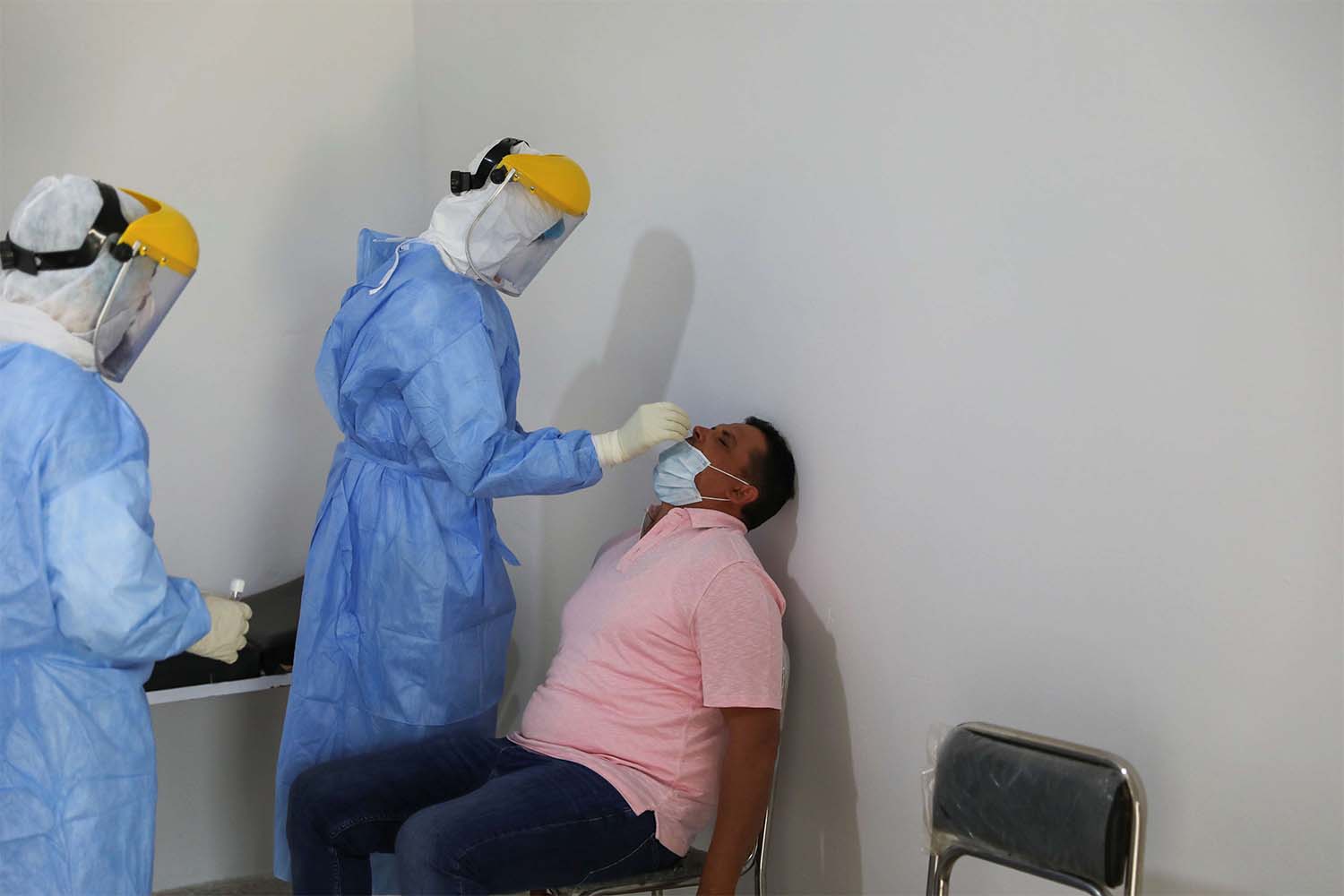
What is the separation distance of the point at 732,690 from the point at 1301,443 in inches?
32.4

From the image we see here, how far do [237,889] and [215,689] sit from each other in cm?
77

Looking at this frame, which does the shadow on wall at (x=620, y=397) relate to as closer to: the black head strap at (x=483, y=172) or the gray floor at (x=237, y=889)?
the black head strap at (x=483, y=172)

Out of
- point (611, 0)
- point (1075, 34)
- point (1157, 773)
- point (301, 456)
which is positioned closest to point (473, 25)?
point (611, 0)

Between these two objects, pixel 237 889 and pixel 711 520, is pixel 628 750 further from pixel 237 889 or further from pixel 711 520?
pixel 237 889

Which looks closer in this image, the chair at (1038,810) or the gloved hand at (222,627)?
the chair at (1038,810)

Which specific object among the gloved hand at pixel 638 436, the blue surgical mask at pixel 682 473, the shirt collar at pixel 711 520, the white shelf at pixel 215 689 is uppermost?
the gloved hand at pixel 638 436

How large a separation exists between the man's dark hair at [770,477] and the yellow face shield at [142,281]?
92 centimetres

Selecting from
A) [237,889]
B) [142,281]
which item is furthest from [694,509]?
[237,889]

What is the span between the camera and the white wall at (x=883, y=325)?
4.62 ft

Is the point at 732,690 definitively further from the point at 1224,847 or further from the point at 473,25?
the point at 473,25

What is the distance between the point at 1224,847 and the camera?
1463 millimetres

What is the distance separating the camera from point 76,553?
144cm

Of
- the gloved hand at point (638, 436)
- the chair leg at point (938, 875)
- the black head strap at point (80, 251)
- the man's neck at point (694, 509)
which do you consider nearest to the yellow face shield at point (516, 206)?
the gloved hand at point (638, 436)

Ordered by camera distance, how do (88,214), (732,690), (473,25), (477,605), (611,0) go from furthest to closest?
(473,25), (611,0), (477,605), (732,690), (88,214)
